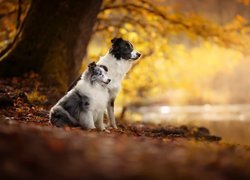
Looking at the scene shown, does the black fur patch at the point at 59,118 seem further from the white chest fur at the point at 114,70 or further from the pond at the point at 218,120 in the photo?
the pond at the point at 218,120

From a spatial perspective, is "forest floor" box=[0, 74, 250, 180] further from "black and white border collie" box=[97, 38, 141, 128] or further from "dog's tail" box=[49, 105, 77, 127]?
"black and white border collie" box=[97, 38, 141, 128]

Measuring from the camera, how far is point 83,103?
9.68 m

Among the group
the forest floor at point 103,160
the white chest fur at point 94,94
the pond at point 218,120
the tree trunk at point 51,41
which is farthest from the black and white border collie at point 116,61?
the forest floor at point 103,160

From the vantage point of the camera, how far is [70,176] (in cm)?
448

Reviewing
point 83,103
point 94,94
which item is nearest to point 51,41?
point 94,94

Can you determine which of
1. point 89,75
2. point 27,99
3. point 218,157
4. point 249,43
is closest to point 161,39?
point 249,43

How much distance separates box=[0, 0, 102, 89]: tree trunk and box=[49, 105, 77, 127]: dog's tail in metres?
4.55

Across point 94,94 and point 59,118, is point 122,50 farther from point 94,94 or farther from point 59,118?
point 59,118

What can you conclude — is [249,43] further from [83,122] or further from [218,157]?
[218,157]

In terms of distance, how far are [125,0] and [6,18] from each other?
4556 millimetres

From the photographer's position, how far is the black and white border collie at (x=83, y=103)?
31.6 feet

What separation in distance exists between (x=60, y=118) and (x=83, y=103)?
1.77 feet

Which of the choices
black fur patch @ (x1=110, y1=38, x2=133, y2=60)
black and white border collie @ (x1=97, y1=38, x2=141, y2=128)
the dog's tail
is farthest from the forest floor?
black fur patch @ (x1=110, y1=38, x2=133, y2=60)

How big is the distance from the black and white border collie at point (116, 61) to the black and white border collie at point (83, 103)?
3.86 ft
